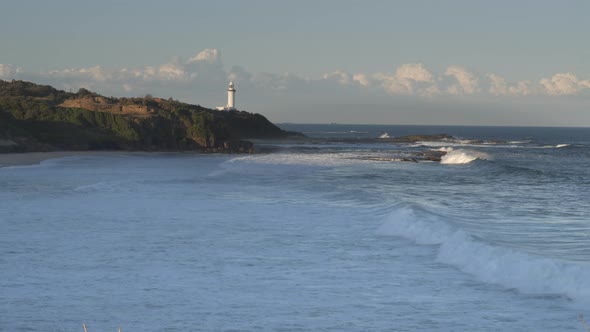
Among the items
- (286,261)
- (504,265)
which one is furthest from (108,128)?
(504,265)

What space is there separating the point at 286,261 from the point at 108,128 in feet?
163

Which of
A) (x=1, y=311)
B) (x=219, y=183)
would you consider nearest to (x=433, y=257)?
(x=1, y=311)

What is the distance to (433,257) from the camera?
12625 millimetres

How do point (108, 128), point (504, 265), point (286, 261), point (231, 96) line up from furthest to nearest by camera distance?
point (231, 96) < point (108, 128) < point (286, 261) < point (504, 265)

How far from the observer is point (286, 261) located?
39.3ft

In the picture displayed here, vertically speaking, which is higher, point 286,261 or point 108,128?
point 108,128

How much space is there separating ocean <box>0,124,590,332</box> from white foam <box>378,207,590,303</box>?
30 mm

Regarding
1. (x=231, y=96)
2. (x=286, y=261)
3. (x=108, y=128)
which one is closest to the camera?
(x=286, y=261)

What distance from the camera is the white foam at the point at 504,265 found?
1011cm

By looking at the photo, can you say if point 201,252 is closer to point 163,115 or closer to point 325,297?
point 325,297

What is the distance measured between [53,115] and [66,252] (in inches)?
1903

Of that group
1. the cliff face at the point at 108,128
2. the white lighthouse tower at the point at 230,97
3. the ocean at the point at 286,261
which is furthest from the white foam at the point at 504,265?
the white lighthouse tower at the point at 230,97

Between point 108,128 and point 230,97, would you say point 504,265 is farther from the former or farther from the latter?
point 230,97

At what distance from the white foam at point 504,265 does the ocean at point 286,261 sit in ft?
0.10
